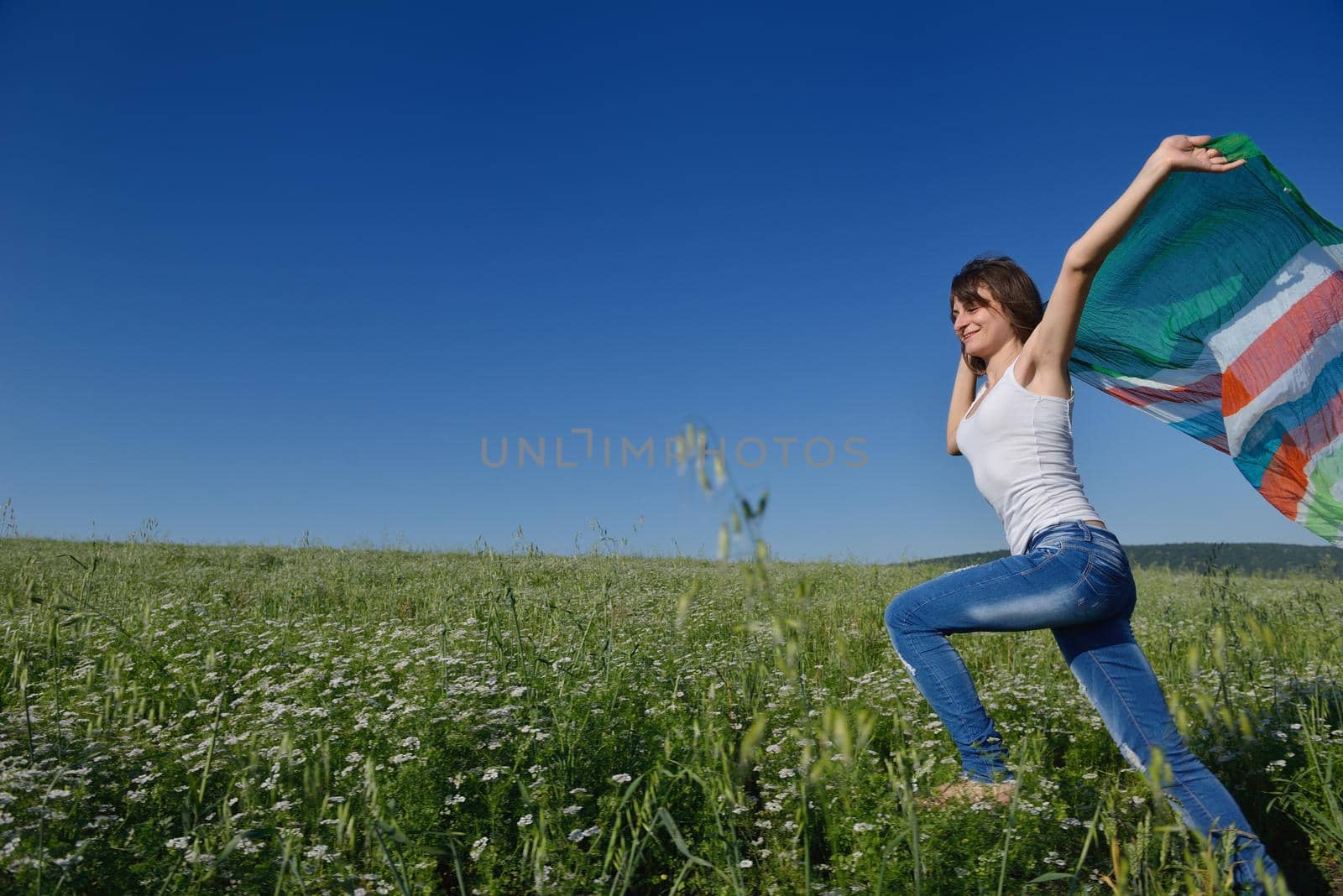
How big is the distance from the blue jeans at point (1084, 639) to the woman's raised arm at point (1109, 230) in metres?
0.81

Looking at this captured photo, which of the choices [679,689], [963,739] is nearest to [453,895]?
[679,689]

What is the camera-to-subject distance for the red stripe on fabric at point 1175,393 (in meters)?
4.38

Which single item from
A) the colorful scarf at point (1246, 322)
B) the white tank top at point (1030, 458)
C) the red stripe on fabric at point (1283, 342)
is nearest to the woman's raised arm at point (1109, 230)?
the white tank top at point (1030, 458)

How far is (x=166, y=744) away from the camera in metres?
3.90

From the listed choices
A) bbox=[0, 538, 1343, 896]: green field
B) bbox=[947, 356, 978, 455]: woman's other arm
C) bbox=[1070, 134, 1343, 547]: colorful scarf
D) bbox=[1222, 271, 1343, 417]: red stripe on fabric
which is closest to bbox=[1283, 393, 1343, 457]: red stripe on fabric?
bbox=[1070, 134, 1343, 547]: colorful scarf

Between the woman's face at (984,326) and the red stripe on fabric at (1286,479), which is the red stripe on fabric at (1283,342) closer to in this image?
the red stripe on fabric at (1286,479)

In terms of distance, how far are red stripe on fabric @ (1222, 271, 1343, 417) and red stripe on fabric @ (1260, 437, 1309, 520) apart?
34 cm

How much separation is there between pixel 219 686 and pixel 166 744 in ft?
4.09

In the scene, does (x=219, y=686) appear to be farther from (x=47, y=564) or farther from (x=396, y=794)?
(x=47, y=564)

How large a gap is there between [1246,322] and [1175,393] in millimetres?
649

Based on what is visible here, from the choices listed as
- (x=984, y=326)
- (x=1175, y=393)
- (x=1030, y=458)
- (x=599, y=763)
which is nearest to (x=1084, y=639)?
(x=1030, y=458)

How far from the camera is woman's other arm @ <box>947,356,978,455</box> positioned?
3990 millimetres

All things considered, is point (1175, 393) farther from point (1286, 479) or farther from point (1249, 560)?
point (1249, 560)

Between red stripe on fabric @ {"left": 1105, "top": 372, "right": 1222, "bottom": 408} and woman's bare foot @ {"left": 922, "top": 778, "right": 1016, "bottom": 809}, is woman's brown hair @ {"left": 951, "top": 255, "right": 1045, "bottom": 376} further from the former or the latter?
woman's bare foot @ {"left": 922, "top": 778, "right": 1016, "bottom": 809}
